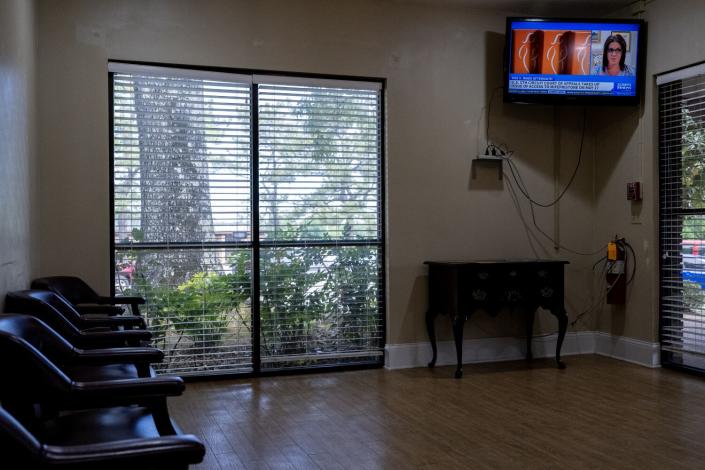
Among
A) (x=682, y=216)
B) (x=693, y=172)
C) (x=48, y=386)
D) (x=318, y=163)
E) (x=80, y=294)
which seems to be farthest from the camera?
(x=318, y=163)

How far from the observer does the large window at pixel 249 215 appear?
4.79 metres

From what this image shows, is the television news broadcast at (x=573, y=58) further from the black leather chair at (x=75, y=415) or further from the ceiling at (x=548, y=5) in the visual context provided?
the black leather chair at (x=75, y=415)

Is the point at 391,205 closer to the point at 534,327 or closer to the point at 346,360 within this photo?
the point at 346,360

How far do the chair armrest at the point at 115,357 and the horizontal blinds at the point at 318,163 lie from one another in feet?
8.90

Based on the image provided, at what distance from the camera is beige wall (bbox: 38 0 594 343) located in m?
4.54

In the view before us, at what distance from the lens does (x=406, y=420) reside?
3.90 meters

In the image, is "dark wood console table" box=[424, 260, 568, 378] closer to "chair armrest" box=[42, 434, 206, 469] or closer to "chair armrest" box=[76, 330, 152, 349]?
"chair armrest" box=[76, 330, 152, 349]

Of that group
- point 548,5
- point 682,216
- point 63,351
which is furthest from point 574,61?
point 63,351

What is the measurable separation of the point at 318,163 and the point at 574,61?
215cm

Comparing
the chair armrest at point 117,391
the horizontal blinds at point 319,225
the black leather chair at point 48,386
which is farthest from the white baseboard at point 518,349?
the chair armrest at point 117,391

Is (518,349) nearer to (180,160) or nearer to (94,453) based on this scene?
(180,160)

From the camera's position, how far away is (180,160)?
16.0ft

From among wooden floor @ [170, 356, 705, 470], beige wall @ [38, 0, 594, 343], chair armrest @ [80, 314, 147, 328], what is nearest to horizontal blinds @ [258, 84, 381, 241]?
beige wall @ [38, 0, 594, 343]

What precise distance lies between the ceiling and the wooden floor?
2872 millimetres
